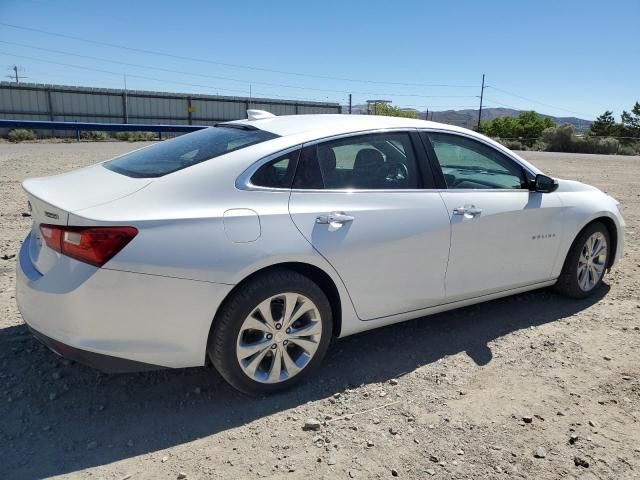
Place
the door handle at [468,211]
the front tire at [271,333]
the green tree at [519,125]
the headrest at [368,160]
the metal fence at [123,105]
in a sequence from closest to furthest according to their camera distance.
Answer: the front tire at [271,333], the headrest at [368,160], the door handle at [468,211], the metal fence at [123,105], the green tree at [519,125]

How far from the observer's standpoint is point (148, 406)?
9.94ft

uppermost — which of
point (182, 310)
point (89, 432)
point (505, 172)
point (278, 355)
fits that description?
point (505, 172)

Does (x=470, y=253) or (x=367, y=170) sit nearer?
(x=367, y=170)

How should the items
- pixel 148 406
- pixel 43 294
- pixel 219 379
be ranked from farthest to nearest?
pixel 219 379 → pixel 148 406 → pixel 43 294

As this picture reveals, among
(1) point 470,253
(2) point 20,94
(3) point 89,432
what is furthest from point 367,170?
(2) point 20,94

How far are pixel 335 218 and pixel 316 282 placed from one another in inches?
16.1

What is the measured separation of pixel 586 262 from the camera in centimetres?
464

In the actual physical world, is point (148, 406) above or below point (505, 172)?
below

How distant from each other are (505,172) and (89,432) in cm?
339

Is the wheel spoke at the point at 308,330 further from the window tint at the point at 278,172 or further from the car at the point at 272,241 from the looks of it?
the window tint at the point at 278,172

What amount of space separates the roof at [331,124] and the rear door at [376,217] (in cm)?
8

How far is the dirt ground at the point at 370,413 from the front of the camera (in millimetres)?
2568

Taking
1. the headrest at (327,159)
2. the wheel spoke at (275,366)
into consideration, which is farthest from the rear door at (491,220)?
the wheel spoke at (275,366)

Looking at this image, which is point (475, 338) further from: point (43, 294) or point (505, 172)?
point (43, 294)
